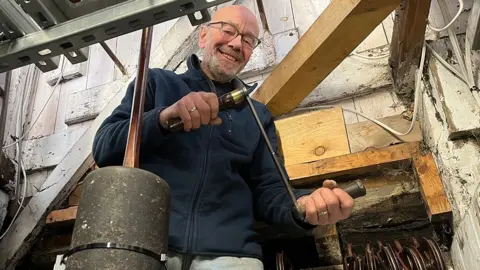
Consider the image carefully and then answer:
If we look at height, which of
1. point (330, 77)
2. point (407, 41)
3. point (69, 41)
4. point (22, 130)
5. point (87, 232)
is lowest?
point (87, 232)

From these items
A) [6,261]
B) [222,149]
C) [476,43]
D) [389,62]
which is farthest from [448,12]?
[6,261]

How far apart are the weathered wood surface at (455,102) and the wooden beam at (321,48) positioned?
0.23 m

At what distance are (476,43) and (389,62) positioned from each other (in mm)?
403

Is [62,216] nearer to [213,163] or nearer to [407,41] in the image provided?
[213,163]

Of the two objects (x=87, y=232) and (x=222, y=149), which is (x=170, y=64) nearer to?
(x=222, y=149)

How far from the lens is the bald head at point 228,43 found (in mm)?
1397

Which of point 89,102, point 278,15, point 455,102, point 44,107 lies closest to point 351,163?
point 455,102

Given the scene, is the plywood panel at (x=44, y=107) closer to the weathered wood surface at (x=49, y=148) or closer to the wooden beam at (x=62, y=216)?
the weathered wood surface at (x=49, y=148)

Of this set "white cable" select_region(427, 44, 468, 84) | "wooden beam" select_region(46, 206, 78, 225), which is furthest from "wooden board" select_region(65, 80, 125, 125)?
"white cable" select_region(427, 44, 468, 84)

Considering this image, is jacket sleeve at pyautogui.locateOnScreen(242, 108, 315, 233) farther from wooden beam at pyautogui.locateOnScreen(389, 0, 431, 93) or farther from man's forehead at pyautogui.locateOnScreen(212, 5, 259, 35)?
wooden beam at pyautogui.locateOnScreen(389, 0, 431, 93)

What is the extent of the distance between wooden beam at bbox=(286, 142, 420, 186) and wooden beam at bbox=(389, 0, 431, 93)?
0.83 feet

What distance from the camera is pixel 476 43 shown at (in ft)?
3.67

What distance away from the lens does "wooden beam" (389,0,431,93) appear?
122cm

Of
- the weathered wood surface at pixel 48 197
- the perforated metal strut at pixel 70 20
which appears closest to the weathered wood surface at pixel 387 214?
the perforated metal strut at pixel 70 20
